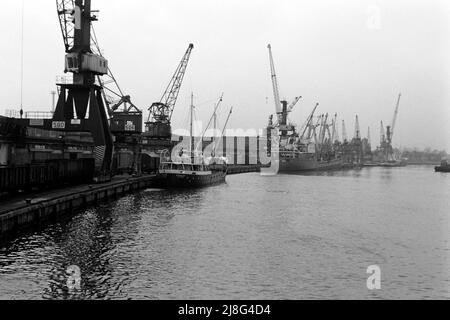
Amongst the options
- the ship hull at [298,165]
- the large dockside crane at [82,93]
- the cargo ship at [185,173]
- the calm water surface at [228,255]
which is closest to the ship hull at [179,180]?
the cargo ship at [185,173]

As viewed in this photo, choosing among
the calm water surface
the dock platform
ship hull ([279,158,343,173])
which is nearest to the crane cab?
the dock platform

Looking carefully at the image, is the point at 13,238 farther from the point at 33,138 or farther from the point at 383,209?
the point at 383,209

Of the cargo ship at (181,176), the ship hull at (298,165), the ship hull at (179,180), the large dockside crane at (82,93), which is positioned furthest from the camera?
the ship hull at (298,165)

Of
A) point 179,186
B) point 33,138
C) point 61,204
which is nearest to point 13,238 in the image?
point 61,204

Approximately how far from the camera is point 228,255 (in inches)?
955

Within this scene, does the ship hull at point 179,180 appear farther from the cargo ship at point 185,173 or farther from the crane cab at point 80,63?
the crane cab at point 80,63

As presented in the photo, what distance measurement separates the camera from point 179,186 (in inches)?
2655

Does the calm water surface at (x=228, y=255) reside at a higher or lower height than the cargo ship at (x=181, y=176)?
lower

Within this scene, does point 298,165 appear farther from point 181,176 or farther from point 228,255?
point 228,255

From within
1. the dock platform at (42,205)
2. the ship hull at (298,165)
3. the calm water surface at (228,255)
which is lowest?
the calm water surface at (228,255)

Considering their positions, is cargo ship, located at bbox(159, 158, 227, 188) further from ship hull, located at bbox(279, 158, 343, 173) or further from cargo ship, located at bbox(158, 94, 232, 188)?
ship hull, located at bbox(279, 158, 343, 173)

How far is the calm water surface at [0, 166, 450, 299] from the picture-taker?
18484 mm

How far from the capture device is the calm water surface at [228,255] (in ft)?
60.6

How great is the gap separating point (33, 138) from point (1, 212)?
792 inches
